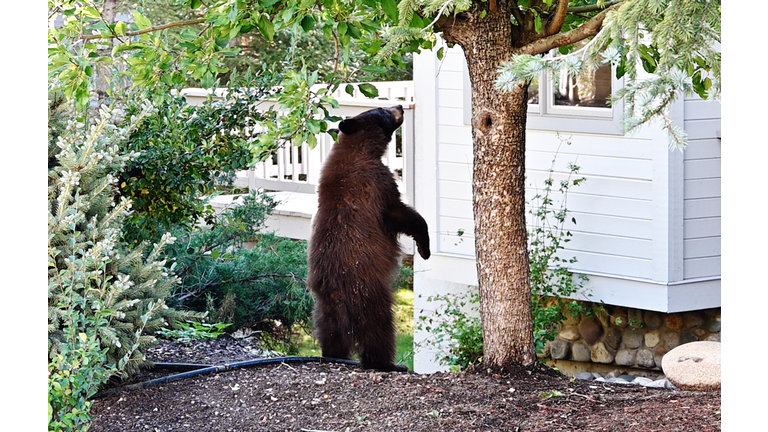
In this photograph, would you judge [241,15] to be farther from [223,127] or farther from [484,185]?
[223,127]

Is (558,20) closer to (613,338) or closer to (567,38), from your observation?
(567,38)

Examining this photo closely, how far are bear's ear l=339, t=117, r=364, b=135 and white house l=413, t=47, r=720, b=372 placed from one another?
1.87 m

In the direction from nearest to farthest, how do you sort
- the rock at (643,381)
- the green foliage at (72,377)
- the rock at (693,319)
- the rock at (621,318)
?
the green foliage at (72,377) → the rock at (643,381) → the rock at (693,319) → the rock at (621,318)

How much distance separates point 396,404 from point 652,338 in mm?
5012

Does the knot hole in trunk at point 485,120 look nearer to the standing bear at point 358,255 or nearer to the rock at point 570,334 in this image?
the standing bear at point 358,255

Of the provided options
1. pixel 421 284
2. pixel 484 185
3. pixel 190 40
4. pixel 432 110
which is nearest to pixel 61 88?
pixel 190 40

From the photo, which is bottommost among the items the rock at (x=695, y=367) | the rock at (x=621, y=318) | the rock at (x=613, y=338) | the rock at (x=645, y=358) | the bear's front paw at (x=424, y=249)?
the rock at (x=645, y=358)

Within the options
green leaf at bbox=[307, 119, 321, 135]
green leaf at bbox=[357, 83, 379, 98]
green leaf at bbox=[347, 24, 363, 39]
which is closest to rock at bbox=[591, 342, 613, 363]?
green leaf at bbox=[357, 83, 379, 98]

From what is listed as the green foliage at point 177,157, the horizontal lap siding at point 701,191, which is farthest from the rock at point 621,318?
the green foliage at point 177,157

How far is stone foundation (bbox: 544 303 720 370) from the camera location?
27.1 feet

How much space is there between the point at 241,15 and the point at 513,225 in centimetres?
183

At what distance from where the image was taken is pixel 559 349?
895cm

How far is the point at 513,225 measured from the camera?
4.67 metres

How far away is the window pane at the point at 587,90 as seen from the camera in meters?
8.00
